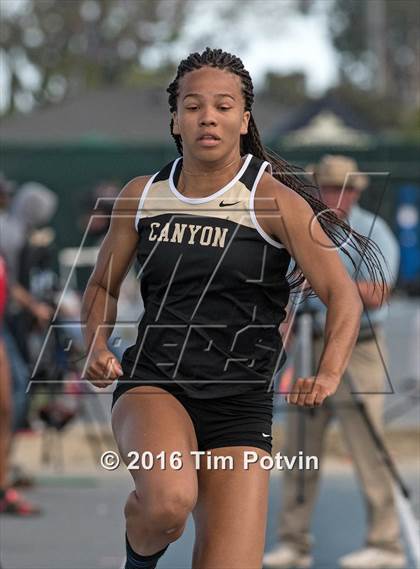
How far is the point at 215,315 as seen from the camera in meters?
4.65

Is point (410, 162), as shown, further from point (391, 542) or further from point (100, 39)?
point (100, 39)

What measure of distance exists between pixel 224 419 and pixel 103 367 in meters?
0.42

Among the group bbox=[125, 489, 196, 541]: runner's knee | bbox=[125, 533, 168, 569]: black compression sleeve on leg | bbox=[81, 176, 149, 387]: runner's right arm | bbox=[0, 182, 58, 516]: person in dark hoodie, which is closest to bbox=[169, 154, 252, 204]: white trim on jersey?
bbox=[81, 176, 149, 387]: runner's right arm

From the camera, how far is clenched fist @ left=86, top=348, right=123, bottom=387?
185 inches

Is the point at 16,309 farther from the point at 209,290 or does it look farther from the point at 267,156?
the point at 209,290

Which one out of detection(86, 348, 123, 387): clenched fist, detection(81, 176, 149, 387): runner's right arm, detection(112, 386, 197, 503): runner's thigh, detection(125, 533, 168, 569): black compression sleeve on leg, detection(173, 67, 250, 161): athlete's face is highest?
detection(173, 67, 250, 161): athlete's face

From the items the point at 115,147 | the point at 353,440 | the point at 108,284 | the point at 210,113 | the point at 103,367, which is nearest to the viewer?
the point at 210,113

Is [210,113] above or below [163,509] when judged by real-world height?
above

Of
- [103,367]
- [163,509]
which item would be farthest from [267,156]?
[163,509]

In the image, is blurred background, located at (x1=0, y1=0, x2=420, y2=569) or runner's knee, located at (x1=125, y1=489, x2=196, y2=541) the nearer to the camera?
runner's knee, located at (x1=125, y1=489, x2=196, y2=541)

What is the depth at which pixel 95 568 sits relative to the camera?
7352 millimetres

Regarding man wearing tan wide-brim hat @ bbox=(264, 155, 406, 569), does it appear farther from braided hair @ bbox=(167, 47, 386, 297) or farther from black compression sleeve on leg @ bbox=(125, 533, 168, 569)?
black compression sleeve on leg @ bbox=(125, 533, 168, 569)

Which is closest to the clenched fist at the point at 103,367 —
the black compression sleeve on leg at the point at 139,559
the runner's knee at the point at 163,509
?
the runner's knee at the point at 163,509

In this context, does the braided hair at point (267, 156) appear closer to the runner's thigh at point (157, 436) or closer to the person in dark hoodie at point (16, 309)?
the runner's thigh at point (157, 436)
